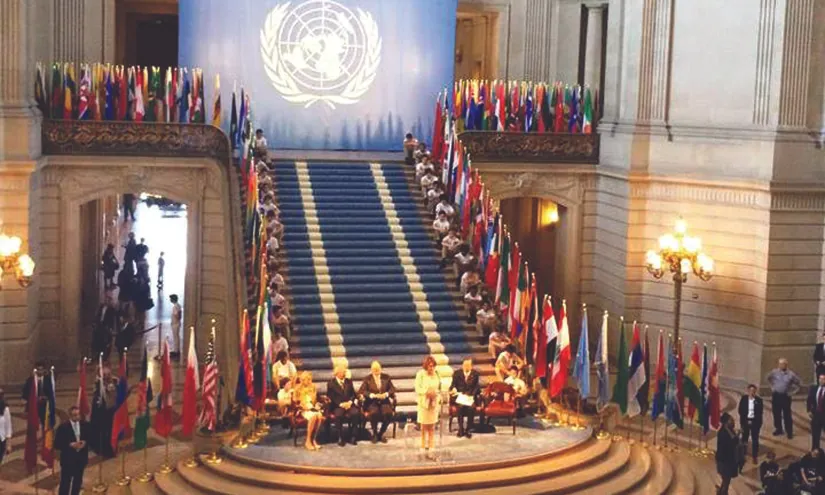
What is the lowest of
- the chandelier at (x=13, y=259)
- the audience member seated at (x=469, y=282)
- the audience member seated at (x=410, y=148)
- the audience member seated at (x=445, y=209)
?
the audience member seated at (x=469, y=282)

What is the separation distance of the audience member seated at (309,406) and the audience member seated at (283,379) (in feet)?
0.49

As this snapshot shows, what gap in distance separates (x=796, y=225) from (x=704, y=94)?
3.35 meters

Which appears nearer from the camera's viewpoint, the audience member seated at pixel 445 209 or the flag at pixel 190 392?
the flag at pixel 190 392

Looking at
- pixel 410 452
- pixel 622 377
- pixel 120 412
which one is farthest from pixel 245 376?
pixel 622 377

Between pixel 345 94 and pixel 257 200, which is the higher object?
pixel 345 94

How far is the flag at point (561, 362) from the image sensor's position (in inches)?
819

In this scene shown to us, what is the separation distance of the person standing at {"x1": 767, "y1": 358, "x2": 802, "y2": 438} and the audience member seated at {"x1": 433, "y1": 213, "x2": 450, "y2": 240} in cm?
674

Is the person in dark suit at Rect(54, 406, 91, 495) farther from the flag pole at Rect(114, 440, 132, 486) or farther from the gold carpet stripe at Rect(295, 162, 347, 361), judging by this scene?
the gold carpet stripe at Rect(295, 162, 347, 361)

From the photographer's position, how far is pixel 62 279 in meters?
26.5

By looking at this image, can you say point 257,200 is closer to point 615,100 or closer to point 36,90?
point 36,90

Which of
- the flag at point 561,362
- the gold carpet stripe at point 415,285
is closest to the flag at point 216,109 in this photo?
the gold carpet stripe at point 415,285

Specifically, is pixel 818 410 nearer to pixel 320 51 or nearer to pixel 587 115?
pixel 587 115

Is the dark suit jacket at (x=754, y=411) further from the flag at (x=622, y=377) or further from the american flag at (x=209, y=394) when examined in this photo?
the american flag at (x=209, y=394)

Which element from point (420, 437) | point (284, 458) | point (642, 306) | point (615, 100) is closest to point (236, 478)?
point (284, 458)
